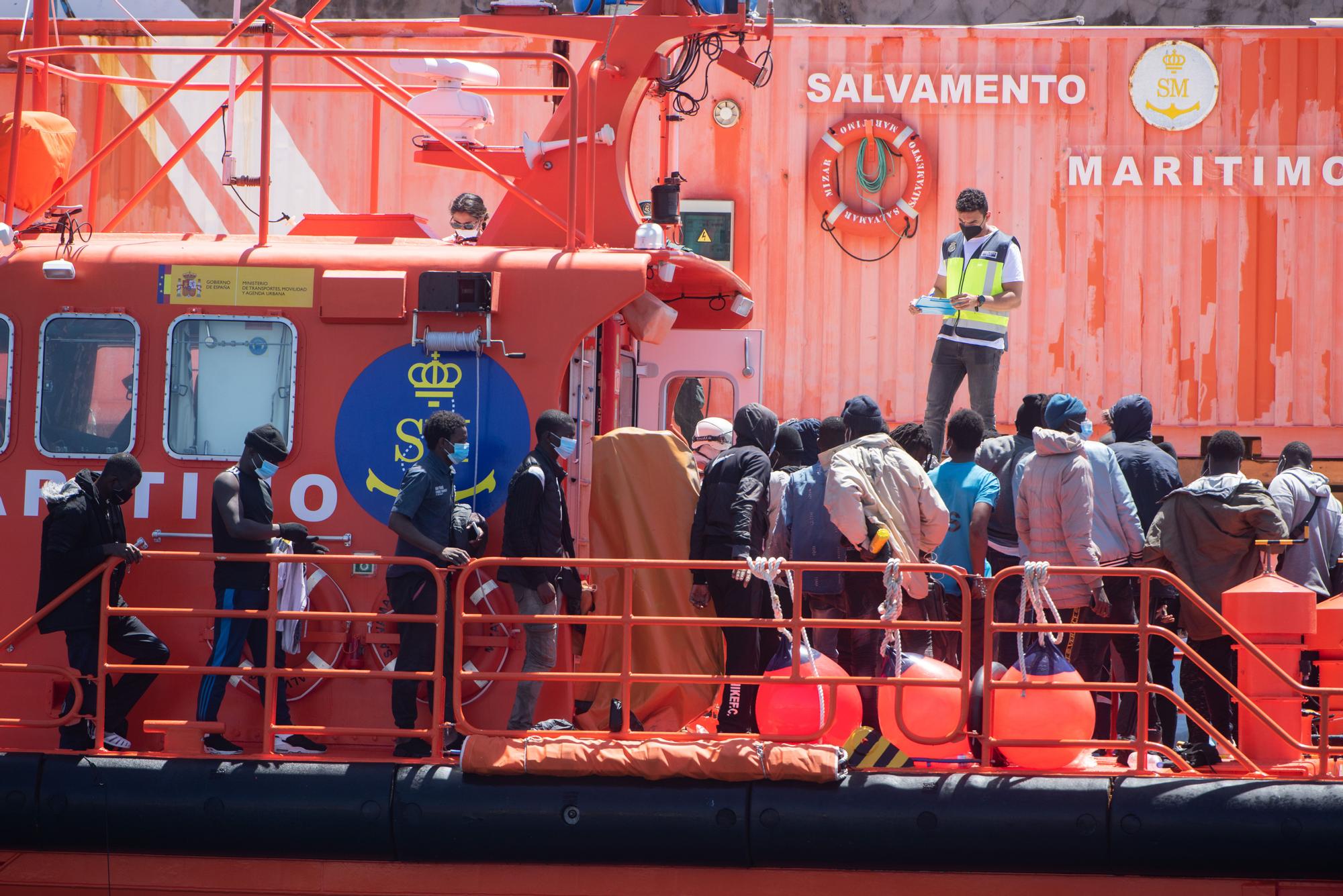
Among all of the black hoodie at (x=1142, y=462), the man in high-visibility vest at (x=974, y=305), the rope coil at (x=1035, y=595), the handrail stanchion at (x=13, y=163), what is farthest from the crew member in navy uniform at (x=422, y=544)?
the man in high-visibility vest at (x=974, y=305)

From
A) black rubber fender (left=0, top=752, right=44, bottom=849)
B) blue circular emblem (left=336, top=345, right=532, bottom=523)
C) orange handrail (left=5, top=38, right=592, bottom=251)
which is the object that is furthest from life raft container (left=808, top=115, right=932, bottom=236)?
black rubber fender (left=0, top=752, right=44, bottom=849)

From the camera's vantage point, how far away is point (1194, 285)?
10.9m

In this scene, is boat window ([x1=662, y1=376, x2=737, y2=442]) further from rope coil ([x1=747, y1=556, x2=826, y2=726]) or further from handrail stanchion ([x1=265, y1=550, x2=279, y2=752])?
handrail stanchion ([x1=265, y1=550, x2=279, y2=752])

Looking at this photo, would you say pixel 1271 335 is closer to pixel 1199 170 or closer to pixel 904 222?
pixel 1199 170

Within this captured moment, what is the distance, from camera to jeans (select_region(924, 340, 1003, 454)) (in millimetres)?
8133

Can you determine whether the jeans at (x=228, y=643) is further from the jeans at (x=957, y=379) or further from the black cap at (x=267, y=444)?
the jeans at (x=957, y=379)

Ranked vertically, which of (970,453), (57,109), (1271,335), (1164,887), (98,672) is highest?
(57,109)

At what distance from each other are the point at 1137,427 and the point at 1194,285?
4.78 metres

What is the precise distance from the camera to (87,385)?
6.09 meters

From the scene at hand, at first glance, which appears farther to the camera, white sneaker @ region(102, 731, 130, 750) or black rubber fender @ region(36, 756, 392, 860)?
white sneaker @ region(102, 731, 130, 750)

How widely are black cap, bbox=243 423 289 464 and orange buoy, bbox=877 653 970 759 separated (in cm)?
271

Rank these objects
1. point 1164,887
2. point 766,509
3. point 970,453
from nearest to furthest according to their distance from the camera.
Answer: point 1164,887, point 766,509, point 970,453

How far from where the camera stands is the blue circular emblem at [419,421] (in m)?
6.05

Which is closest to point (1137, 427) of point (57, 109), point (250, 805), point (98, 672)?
point (250, 805)
